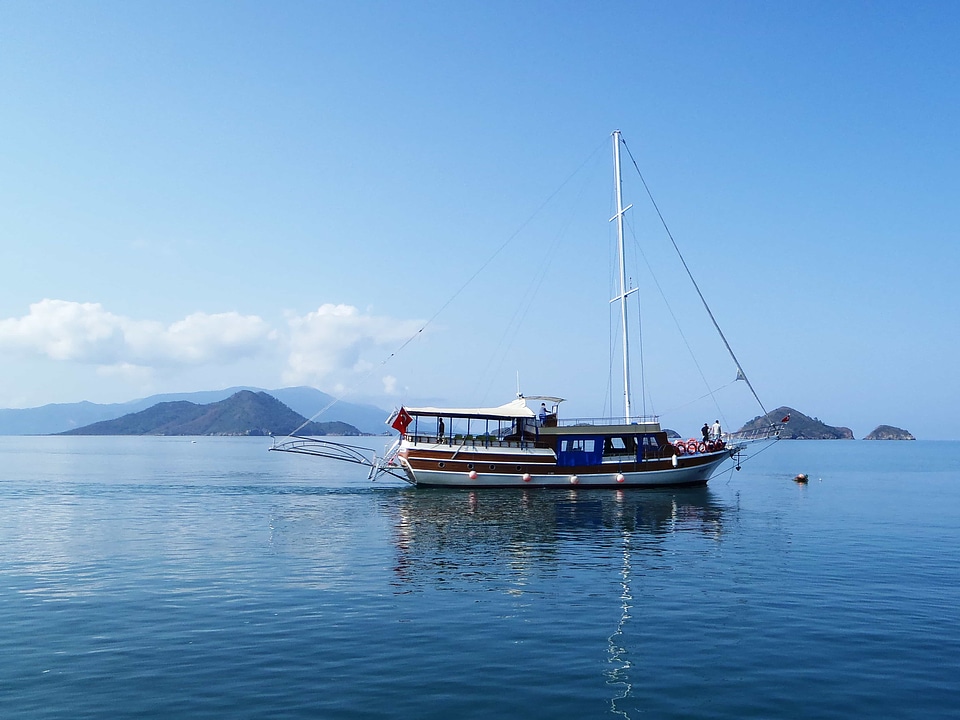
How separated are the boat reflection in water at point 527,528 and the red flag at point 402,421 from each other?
5263 millimetres

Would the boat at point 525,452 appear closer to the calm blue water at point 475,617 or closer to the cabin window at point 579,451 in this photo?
the cabin window at point 579,451

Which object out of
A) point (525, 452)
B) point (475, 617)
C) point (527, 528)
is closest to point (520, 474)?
point (525, 452)

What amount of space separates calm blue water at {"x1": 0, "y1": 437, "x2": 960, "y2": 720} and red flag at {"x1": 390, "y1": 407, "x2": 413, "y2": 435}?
612 inches

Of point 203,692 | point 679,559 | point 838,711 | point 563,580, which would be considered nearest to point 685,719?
point 838,711

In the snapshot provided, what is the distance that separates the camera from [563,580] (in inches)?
940

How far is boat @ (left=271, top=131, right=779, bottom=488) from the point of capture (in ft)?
191

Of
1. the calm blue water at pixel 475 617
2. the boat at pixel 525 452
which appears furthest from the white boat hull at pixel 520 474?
the calm blue water at pixel 475 617

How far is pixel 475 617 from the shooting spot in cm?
1905

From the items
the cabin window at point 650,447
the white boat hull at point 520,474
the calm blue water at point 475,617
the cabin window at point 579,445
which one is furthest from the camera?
the cabin window at point 650,447

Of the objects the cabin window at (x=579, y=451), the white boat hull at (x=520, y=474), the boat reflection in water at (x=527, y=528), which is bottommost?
the boat reflection in water at (x=527, y=528)

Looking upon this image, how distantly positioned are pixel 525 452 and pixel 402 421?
10509 millimetres

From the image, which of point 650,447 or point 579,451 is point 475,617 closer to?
point 579,451

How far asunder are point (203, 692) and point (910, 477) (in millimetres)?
97229

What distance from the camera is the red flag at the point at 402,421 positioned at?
55594mm
